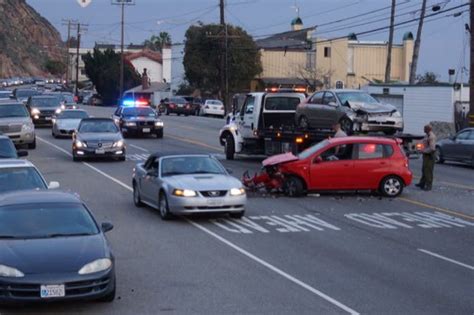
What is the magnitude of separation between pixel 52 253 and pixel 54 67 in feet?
524

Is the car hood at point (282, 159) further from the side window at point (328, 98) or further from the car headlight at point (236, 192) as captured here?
the side window at point (328, 98)

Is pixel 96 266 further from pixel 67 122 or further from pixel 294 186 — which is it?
pixel 67 122

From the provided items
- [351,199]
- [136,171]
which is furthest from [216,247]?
[351,199]

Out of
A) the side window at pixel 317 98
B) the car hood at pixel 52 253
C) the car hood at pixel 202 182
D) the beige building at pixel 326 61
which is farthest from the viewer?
the beige building at pixel 326 61

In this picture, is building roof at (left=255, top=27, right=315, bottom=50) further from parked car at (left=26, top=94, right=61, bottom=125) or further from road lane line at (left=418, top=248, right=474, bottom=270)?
road lane line at (left=418, top=248, right=474, bottom=270)

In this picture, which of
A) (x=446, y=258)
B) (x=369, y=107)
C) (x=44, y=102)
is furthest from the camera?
(x=44, y=102)

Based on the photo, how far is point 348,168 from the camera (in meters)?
21.6

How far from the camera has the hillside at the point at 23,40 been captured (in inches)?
5335

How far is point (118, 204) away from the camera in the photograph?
20219 mm

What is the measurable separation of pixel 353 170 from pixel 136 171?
17.6 ft

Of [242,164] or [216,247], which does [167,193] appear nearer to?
[216,247]

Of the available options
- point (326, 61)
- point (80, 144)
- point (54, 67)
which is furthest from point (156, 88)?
point (80, 144)

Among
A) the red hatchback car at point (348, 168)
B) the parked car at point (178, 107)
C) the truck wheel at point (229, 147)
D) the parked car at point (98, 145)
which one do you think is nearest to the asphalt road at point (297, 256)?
the red hatchback car at point (348, 168)

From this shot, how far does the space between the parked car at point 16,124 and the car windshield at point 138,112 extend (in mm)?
8077
